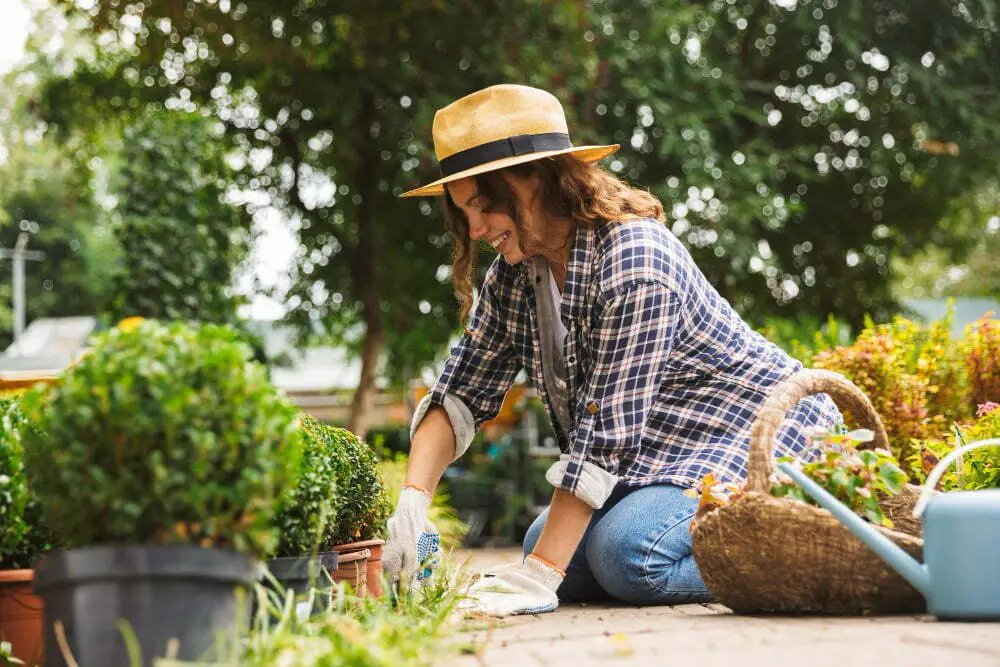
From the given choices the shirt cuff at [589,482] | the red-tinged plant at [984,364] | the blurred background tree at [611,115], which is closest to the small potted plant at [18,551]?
the shirt cuff at [589,482]

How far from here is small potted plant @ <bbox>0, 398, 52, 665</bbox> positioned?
2090 mm

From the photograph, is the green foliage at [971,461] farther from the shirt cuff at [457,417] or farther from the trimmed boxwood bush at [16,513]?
the trimmed boxwood bush at [16,513]

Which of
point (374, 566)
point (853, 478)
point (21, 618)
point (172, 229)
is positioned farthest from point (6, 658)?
point (172, 229)

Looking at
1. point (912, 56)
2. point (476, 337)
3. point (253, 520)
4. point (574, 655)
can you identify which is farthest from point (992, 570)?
point (912, 56)

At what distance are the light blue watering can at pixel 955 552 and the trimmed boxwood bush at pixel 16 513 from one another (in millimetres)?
1659

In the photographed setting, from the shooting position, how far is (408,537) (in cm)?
286

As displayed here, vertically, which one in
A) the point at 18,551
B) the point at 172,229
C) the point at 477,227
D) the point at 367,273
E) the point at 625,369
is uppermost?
the point at 172,229

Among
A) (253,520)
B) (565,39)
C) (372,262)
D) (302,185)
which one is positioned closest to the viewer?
(253,520)

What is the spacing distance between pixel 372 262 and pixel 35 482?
7831mm

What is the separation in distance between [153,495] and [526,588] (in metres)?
1.15

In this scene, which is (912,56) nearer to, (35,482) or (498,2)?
(498,2)

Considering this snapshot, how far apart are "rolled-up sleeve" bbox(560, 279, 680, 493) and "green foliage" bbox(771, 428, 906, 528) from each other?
1.31 ft

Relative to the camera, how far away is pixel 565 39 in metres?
8.77

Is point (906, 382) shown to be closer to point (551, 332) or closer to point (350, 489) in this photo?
point (551, 332)
